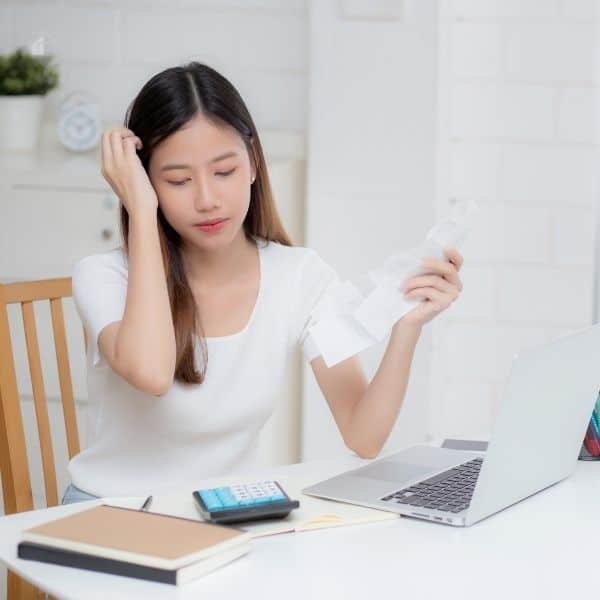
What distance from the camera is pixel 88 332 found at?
1.93 metres

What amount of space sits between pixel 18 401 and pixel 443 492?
0.69 metres

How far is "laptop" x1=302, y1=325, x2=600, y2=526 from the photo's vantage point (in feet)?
4.58

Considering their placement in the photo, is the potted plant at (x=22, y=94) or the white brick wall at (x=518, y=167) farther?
the potted plant at (x=22, y=94)

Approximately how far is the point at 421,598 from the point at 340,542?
0.59ft

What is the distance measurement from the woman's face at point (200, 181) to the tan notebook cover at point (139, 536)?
556 millimetres

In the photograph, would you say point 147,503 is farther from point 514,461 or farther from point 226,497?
point 514,461

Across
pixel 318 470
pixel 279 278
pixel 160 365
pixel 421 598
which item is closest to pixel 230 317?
pixel 279 278

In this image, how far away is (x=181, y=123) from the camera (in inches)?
71.7

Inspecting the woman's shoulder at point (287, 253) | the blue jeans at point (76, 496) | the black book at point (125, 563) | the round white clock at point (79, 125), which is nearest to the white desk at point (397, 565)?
the black book at point (125, 563)

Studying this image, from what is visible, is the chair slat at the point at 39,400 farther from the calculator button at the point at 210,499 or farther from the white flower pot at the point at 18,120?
the white flower pot at the point at 18,120

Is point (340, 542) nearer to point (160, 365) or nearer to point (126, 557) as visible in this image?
point (126, 557)

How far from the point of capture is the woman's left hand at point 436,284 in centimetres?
161

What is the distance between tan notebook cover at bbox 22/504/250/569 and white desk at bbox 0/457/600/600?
0.02 m

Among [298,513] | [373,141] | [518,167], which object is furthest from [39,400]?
[518,167]
